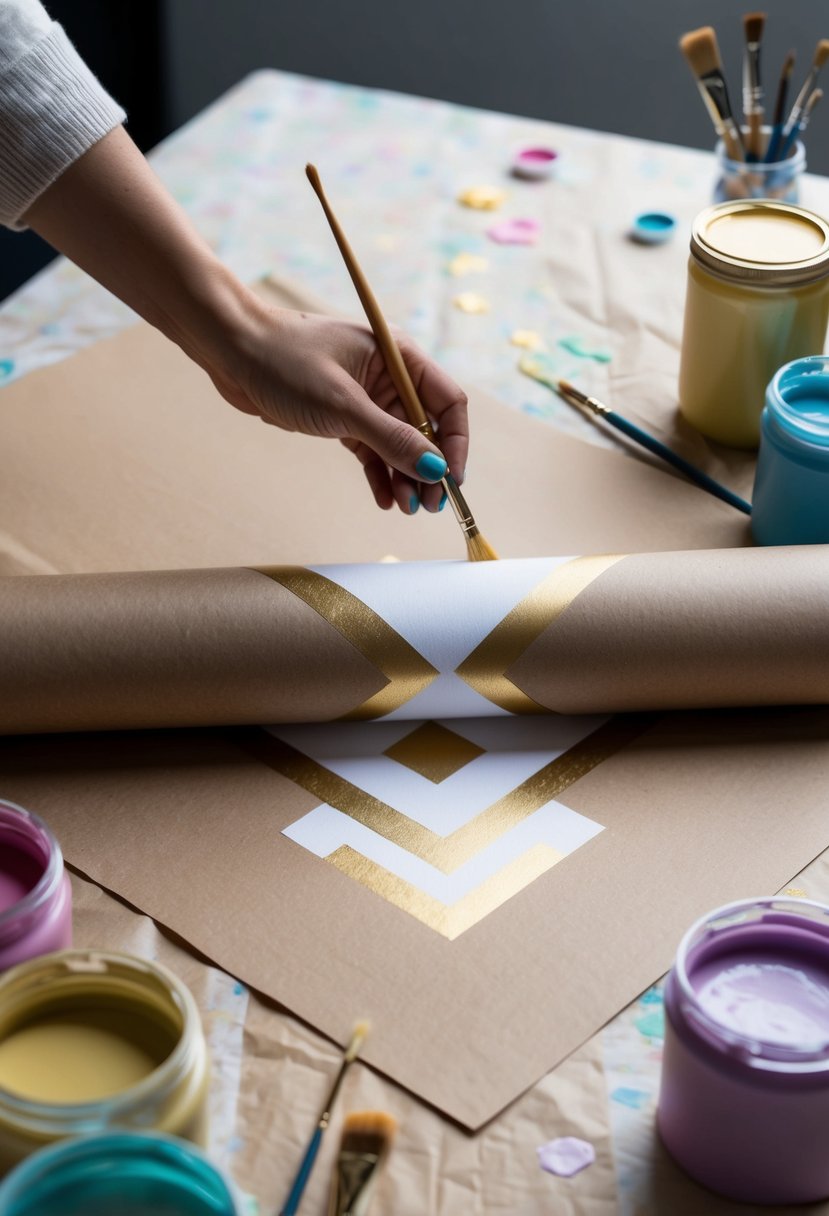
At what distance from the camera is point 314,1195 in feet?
2.09

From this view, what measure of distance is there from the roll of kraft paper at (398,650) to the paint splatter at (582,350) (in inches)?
16.2

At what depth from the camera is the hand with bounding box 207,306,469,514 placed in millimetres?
965

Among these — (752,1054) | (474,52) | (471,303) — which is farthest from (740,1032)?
(474,52)

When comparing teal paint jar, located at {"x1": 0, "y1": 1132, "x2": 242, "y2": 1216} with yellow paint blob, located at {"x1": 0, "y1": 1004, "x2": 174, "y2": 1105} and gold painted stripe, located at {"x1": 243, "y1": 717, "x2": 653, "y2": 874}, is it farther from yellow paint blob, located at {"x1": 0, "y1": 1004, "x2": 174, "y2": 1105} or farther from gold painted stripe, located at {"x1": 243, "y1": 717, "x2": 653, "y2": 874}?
gold painted stripe, located at {"x1": 243, "y1": 717, "x2": 653, "y2": 874}

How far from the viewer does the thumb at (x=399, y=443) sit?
3.12 feet

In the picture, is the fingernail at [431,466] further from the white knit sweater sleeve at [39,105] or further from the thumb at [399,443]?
the white knit sweater sleeve at [39,105]

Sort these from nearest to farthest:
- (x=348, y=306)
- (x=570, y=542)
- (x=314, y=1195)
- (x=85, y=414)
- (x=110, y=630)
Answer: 1. (x=314, y=1195)
2. (x=110, y=630)
3. (x=570, y=542)
4. (x=85, y=414)
5. (x=348, y=306)

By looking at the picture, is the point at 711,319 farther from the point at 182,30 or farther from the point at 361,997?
the point at 182,30

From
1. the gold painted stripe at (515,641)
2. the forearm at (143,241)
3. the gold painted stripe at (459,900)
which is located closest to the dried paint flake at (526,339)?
the forearm at (143,241)

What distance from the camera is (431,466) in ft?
3.11

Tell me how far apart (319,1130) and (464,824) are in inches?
9.0

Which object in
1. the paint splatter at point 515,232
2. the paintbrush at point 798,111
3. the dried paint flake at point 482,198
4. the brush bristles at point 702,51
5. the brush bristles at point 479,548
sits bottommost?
the brush bristles at point 479,548

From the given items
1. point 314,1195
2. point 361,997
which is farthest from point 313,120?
point 314,1195

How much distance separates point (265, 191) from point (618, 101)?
163 cm
